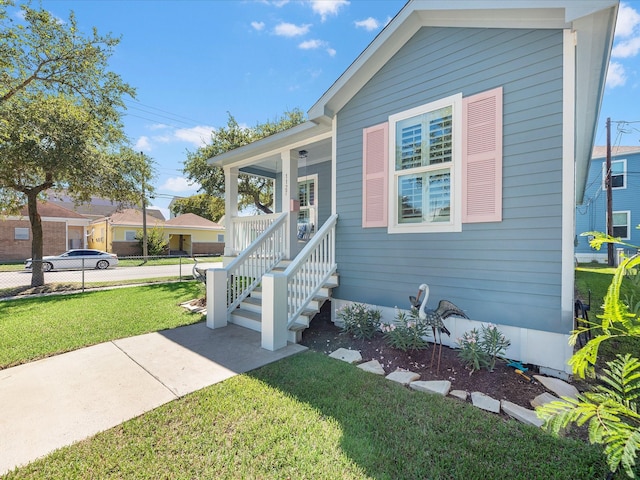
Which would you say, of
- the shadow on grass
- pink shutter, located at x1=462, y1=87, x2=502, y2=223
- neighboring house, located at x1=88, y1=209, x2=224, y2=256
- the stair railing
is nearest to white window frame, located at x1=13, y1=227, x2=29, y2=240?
neighboring house, located at x1=88, y1=209, x2=224, y2=256

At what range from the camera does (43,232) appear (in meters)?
20.0

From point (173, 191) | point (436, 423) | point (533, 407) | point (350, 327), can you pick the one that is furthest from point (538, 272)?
point (173, 191)

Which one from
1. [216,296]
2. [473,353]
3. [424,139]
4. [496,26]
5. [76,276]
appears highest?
[496,26]

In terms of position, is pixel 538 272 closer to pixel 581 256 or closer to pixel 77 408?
pixel 77 408

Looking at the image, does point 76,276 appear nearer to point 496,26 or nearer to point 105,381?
point 105,381

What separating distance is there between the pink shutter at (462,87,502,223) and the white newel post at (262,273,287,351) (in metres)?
2.59

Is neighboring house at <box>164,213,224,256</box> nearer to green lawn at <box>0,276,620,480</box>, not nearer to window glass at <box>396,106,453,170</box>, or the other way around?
window glass at <box>396,106,453,170</box>

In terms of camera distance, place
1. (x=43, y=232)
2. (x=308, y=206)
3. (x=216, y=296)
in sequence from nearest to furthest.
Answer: (x=216, y=296) → (x=308, y=206) → (x=43, y=232)

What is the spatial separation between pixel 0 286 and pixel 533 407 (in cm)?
1517

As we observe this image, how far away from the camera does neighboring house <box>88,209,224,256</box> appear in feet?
79.2

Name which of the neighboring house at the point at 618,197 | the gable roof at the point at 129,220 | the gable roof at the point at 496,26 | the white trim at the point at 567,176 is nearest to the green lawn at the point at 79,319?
the gable roof at the point at 496,26

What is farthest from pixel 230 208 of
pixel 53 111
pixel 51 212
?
pixel 51 212

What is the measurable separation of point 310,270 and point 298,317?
2.53 ft

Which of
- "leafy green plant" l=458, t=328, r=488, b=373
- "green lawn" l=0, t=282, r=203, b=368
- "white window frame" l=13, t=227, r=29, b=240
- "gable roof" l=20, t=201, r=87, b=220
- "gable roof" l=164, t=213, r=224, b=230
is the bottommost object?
"green lawn" l=0, t=282, r=203, b=368
